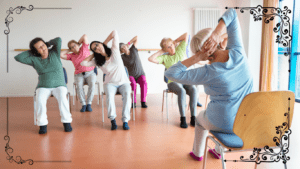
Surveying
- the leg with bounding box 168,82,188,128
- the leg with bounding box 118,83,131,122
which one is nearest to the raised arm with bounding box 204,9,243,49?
the leg with bounding box 168,82,188,128

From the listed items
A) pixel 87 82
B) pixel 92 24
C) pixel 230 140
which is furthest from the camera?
pixel 92 24

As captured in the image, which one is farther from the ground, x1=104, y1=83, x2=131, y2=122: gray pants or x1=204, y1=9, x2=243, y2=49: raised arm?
x1=204, y1=9, x2=243, y2=49: raised arm

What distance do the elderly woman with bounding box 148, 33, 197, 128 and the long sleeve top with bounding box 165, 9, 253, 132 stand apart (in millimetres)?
1393

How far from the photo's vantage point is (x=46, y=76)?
8.86ft

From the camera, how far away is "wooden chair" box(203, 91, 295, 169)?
1.07m

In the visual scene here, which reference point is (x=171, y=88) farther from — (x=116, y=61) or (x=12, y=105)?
(x=12, y=105)

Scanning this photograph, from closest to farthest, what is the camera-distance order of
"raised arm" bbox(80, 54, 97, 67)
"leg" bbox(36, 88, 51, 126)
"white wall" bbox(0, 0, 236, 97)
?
1. "leg" bbox(36, 88, 51, 126)
2. "raised arm" bbox(80, 54, 97, 67)
3. "white wall" bbox(0, 0, 236, 97)

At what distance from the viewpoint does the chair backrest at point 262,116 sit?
3.52 feet

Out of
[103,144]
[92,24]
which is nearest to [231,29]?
[103,144]

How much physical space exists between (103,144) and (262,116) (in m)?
1.62

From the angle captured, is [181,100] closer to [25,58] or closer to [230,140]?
[230,140]

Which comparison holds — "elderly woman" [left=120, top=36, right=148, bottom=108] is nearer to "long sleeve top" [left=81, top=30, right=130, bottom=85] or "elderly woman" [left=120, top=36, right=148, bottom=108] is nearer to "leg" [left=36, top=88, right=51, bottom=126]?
"long sleeve top" [left=81, top=30, right=130, bottom=85]

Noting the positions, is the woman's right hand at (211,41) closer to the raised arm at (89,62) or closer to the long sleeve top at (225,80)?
the long sleeve top at (225,80)

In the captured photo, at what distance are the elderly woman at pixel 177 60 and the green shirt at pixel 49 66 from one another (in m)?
1.24
